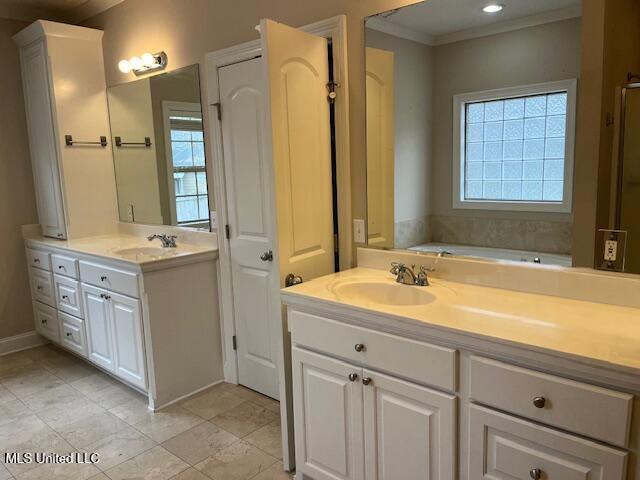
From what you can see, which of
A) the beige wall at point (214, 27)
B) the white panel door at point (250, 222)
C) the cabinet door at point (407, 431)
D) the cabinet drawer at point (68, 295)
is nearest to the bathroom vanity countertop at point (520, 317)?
the cabinet door at point (407, 431)

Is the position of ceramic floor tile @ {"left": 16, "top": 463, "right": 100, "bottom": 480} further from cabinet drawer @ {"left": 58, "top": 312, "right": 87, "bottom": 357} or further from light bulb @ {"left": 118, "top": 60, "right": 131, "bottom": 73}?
light bulb @ {"left": 118, "top": 60, "right": 131, "bottom": 73}

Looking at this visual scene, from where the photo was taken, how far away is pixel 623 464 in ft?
3.76

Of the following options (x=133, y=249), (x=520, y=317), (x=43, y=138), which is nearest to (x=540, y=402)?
(x=520, y=317)

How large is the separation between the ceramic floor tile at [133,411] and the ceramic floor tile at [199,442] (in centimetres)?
33

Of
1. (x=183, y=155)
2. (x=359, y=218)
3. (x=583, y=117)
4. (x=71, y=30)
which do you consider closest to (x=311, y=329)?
(x=359, y=218)

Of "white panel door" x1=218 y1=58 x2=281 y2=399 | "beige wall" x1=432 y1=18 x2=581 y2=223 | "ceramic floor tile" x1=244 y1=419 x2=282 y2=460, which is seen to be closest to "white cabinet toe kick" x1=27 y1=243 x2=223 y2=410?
"white panel door" x1=218 y1=58 x2=281 y2=399

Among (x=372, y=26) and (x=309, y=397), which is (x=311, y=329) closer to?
(x=309, y=397)

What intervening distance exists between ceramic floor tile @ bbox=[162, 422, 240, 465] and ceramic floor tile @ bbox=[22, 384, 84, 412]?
0.90 metres

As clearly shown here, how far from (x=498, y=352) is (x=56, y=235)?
11.2 feet

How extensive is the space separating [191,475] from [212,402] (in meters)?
0.68

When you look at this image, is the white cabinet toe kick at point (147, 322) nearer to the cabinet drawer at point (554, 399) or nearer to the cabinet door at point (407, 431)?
the cabinet door at point (407, 431)

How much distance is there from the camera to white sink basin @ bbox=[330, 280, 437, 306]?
190 cm

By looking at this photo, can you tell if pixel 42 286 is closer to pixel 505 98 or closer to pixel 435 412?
pixel 435 412

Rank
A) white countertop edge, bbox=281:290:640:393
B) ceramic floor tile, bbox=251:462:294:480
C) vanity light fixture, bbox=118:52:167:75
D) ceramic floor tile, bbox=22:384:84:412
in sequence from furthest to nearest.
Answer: vanity light fixture, bbox=118:52:167:75, ceramic floor tile, bbox=22:384:84:412, ceramic floor tile, bbox=251:462:294:480, white countertop edge, bbox=281:290:640:393
